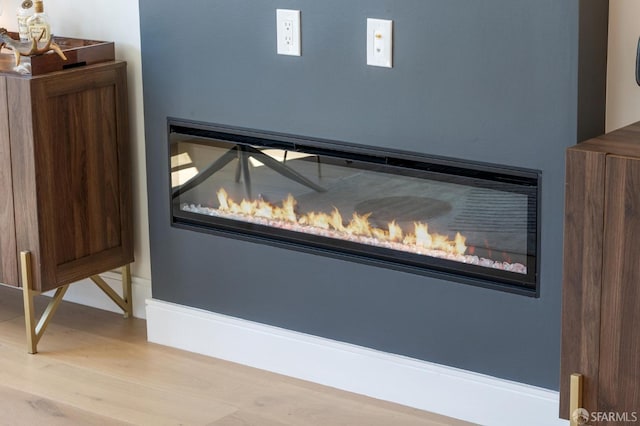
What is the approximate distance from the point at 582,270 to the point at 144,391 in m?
1.50

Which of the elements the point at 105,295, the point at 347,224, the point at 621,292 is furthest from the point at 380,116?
the point at 105,295

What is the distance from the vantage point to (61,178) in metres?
3.56

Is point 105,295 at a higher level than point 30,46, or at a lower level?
lower

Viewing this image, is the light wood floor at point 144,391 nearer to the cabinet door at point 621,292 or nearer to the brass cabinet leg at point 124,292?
the brass cabinet leg at point 124,292

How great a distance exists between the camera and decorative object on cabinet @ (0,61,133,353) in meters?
3.47

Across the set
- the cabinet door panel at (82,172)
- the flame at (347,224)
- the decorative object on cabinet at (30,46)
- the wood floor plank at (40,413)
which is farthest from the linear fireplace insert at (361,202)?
the wood floor plank at (40,413)

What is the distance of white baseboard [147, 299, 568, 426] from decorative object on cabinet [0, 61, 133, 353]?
1.10 ft

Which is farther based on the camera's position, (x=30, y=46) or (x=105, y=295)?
(x=105, y=295)

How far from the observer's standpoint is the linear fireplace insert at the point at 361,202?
2947 mm

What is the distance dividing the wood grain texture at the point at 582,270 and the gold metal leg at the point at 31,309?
1.86m

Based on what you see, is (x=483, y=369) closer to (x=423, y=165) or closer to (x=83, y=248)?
(x=423, y=165)

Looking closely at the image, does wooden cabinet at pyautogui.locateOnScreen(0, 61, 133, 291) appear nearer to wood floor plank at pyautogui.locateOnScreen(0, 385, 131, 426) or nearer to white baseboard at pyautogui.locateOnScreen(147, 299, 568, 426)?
white baseboard at pyautogui.locateOnScreen(147, 299, 568, 426)

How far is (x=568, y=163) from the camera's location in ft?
8.22

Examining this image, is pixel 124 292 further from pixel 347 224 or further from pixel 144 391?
pixel 347 224
